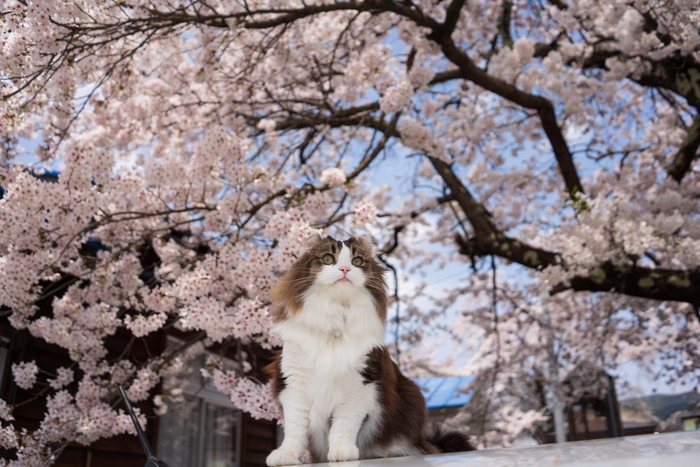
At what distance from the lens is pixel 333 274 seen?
1.52 meters

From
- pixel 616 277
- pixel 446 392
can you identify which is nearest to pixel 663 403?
pixel 446 392

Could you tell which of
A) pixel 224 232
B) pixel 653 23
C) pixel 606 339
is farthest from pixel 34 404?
pixel 606 339

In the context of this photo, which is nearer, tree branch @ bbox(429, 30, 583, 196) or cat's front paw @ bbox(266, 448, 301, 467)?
cat's front paw @ bbox(266, 448, 301, 467)

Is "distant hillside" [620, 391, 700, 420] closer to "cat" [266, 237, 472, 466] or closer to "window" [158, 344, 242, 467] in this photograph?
"window" [158, 344, 242, 467]

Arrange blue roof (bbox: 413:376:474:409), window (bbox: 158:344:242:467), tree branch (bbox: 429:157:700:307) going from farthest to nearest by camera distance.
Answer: blue roof (bbox: 413:376:474:409), window (bbox: 158:344:242:467), tree branch (bbox: 429:157:700:307)

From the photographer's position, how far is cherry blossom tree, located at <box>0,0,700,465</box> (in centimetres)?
268

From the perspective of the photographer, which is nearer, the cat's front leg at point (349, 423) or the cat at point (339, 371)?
the cat's front leg at point (349, 423)

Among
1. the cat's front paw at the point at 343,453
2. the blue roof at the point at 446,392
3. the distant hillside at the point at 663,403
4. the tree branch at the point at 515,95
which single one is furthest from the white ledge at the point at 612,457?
the distant hillside at the point at 663,403

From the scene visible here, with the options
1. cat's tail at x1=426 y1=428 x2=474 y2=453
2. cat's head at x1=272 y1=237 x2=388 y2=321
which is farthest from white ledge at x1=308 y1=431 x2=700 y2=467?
cat's tail at x1=426 y1=428 x2=474 y2=453

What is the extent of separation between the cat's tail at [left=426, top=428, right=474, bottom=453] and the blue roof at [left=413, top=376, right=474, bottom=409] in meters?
7.02

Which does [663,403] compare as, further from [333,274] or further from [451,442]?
[333,274]

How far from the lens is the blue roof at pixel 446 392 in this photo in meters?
9.23

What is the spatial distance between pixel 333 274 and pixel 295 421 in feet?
1.41

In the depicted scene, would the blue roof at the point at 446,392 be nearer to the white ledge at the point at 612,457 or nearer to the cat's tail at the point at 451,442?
the cat's tail at the point at 451,442
